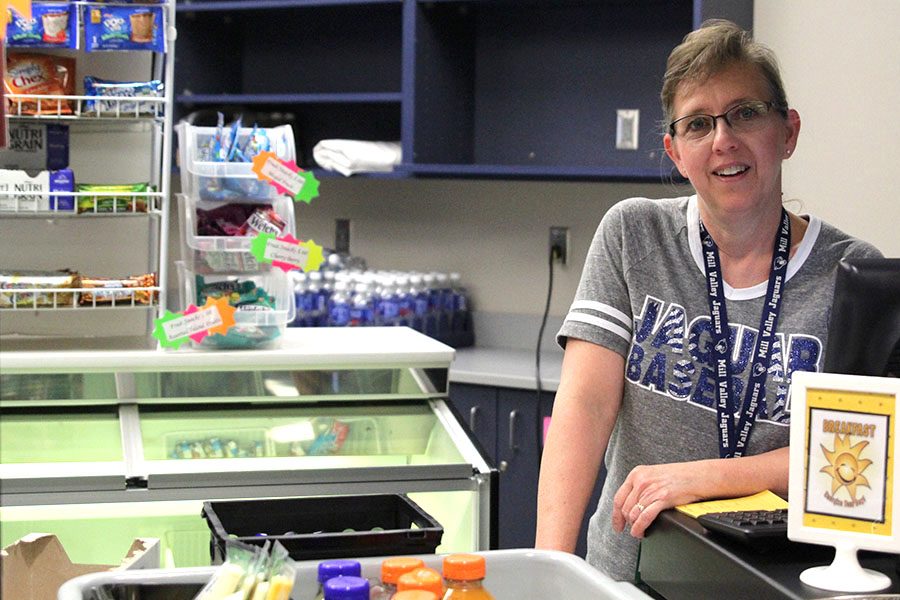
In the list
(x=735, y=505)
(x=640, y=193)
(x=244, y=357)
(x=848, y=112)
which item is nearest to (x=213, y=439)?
(x=244, y=357)

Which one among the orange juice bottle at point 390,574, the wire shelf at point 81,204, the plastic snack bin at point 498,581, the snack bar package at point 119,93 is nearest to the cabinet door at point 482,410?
the wire shelf at point 81,204

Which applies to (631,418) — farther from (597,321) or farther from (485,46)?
(485,46)

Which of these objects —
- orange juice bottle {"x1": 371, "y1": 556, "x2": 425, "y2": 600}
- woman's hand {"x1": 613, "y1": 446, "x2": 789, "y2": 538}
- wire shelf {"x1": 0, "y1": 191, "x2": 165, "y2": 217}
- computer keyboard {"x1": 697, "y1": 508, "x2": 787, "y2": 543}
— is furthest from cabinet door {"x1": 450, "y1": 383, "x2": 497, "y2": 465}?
orange juice bottle {"x1": 371, "y1": 556, "x2": 425, "y2": 600}

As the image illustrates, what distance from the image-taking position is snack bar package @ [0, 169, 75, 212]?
229cm

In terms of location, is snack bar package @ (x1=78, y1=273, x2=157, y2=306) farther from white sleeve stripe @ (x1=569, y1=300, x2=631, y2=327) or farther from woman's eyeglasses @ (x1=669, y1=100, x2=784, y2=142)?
woman's eyeglasses @ (x1=669, y1=100, x2=784, y2=142)

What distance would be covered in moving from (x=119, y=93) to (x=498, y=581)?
153 cm

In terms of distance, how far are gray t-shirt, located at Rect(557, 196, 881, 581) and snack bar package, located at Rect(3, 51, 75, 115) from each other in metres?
1.15

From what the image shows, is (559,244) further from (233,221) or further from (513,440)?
(233,221)

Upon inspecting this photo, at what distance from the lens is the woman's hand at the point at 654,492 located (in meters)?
1.44

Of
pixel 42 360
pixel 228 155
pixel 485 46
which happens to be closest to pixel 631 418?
pixel 228 155

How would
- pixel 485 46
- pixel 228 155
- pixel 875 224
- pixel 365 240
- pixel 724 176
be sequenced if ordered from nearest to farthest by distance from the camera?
pixel 724 176
pixel 228 155
pixel 875 224
pixel 485 46
pixel 365 240

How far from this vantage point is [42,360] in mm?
2129

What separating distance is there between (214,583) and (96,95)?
155cm

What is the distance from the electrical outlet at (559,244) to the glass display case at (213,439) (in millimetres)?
1905
